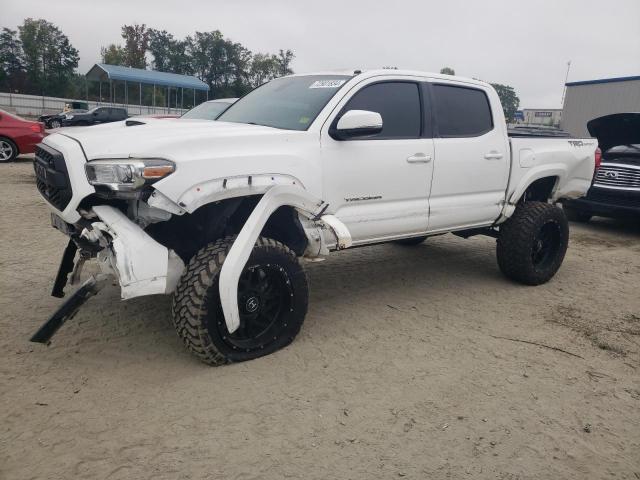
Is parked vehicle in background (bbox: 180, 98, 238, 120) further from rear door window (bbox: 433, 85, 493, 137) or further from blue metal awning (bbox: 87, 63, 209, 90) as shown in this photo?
blue metal awning (bbox: 87, 63, 209, 90)

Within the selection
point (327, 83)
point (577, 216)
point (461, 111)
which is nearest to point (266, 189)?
point (327, 83)

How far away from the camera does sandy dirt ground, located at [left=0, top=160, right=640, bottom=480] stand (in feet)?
7.77

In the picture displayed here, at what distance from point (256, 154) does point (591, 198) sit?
6933 mm

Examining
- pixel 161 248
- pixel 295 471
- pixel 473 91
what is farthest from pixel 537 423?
pixel 473 91

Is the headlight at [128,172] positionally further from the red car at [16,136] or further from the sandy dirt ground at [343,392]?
the red car at [16,136]

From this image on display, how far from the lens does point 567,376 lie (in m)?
3.27

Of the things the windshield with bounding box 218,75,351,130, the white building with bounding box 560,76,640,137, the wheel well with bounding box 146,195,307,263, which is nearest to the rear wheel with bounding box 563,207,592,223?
the windshield with bounding box 218,75,351,130

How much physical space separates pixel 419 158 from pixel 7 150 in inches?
442

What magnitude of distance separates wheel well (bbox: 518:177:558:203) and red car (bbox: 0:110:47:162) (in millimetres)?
10714

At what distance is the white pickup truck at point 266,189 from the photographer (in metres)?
2.86

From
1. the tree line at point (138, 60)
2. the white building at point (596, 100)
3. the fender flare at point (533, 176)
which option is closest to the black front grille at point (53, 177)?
the fender flare at point (533, 176)

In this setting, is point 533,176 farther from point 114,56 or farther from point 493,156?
point 114,56

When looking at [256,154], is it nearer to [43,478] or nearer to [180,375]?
[180,375]

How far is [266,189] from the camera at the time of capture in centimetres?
314
